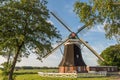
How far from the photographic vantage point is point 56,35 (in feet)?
126

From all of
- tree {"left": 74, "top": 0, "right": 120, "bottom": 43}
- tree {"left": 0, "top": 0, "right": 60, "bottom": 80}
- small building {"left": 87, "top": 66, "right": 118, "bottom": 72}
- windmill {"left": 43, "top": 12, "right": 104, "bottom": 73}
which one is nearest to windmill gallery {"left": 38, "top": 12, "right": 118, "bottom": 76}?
windmill {"left": 43, "top": 12, "right": 104, "bottom": 73}

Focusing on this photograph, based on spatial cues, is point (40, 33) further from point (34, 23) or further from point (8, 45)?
point (8, 45)

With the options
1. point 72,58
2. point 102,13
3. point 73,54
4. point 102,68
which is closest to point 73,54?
point 73,54

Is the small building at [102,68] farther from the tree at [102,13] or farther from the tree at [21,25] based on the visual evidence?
the tree at [102,13]

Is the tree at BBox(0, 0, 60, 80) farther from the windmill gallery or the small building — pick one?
the small building

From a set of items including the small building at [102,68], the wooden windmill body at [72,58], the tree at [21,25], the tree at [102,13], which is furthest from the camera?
the small building at [102,68]

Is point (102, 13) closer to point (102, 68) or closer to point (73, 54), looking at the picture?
point (73, 54)

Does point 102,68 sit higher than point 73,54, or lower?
lower

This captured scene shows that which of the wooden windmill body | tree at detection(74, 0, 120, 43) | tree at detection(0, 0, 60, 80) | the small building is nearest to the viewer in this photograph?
tree at detection(74, 0, 120, 43)

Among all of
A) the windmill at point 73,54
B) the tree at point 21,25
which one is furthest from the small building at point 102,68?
the tree at point 21,25

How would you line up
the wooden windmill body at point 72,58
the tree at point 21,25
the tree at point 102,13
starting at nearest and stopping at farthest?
the tree at point 102,13 → the tree at point 21,25 → the wooden windmill body at point 72,58

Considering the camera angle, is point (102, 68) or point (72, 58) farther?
point (102, 68)

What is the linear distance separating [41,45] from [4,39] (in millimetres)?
4578

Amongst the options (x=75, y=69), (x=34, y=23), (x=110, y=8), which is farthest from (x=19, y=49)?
(x=75, y=69)
